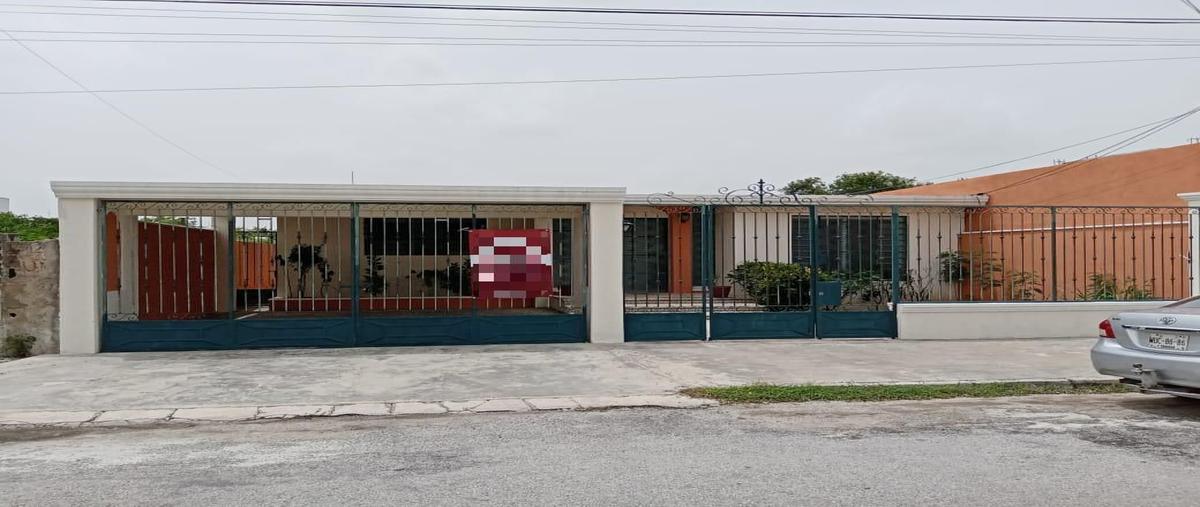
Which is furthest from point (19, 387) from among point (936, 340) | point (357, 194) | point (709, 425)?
point (936, 340)

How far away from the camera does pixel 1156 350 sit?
25.9 ft

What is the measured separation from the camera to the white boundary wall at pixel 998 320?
46.1 feet

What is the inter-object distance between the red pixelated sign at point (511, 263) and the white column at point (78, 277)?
17.1ft

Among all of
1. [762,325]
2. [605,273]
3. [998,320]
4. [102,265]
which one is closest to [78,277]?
[102,265]

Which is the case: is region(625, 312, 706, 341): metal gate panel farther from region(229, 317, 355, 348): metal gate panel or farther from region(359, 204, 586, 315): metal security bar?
region(229, 317, 355, 348): metal gate panel

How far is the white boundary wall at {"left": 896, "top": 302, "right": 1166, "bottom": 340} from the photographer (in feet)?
46.1

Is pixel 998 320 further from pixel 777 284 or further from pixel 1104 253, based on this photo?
pixel 777 284

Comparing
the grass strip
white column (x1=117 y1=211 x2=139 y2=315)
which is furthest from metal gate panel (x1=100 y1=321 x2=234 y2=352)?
the grass strip

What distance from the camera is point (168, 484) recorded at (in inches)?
222

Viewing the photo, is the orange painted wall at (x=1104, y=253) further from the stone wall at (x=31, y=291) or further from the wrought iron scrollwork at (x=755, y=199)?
the stone wall at (x=31, y=291)

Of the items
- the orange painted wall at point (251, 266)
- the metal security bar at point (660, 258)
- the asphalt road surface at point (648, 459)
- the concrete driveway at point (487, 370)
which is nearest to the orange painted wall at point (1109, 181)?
the concrete driveway at point (487, 370)

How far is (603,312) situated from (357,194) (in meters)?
4.03

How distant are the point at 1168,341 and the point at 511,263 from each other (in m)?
8.47

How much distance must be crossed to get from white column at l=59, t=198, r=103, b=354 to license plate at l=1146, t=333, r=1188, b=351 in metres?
12.7
